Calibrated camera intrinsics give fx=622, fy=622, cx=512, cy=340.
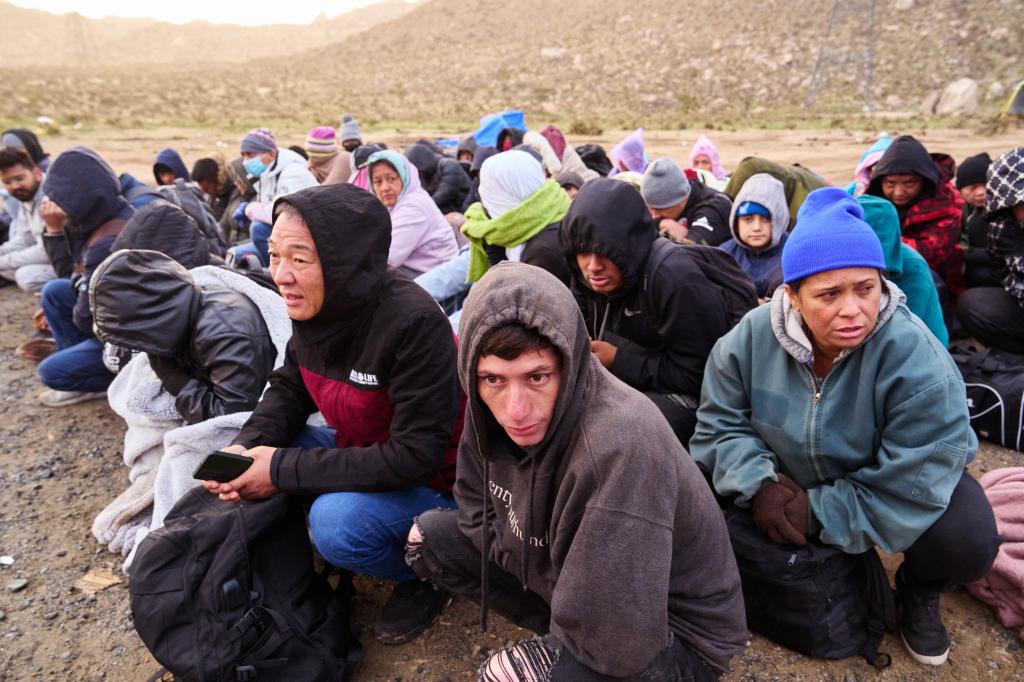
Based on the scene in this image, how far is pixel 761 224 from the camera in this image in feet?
13.0

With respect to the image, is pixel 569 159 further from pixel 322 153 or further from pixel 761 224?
pixel 761 224

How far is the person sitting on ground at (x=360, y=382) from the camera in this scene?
218 cm

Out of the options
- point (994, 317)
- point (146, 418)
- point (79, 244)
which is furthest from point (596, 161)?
point (146, 418)

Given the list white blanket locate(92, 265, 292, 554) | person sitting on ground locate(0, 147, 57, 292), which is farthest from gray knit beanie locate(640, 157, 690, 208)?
person sitting on ground locate(0, 147, 57, 292)

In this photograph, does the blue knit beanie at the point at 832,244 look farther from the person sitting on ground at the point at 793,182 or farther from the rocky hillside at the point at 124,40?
the rocky hillside at the point at 124,40

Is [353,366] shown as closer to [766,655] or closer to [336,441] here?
[336,441]

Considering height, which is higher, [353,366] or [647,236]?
[647,236]

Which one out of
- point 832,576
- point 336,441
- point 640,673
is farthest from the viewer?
point 336,441

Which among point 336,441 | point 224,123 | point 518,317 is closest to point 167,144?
point 224,123

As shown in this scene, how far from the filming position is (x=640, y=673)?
5.41 feet

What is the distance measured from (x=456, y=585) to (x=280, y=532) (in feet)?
2.24

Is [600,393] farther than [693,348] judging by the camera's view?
No

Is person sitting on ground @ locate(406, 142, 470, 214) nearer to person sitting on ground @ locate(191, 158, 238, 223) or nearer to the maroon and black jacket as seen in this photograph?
person sitting on ground @ locate(191, 158, 238, 223)

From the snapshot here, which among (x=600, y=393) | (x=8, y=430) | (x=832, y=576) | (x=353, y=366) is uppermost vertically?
(x=600, y=393)
